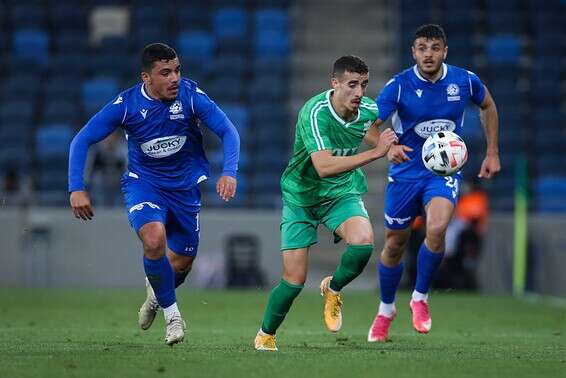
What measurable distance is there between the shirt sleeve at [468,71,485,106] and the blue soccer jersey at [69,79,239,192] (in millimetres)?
2338

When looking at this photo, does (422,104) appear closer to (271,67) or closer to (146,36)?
(271,67)

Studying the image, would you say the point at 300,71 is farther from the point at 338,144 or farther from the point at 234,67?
the point at 338,144

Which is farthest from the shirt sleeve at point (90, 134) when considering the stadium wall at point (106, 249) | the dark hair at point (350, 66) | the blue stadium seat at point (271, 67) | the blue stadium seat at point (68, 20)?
the blue stadium seat at point (68, 20)

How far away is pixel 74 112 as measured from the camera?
23047 millimetres

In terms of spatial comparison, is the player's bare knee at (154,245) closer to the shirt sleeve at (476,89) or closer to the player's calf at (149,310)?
the player's calf at (149,310)

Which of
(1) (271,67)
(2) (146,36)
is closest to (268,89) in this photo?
(1) (271,67)

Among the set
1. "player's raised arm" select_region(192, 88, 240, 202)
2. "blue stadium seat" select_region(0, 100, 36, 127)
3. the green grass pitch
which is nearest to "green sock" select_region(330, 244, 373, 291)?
the green grass pitch

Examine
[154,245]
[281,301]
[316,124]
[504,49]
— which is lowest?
[281,301]

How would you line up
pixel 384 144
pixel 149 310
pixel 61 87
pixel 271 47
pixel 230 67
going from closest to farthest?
pixel 384 144 → pixel 149 310 → pixel 61 87 → pixel 230 67 → pixel 271 47

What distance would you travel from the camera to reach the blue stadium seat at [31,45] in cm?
2447

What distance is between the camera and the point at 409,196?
10.6 m

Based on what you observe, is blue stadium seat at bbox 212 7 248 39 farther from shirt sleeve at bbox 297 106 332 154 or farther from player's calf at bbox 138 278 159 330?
shirt sleeve at bbox 297 106 332 154

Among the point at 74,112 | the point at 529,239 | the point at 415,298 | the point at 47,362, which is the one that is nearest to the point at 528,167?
the point at 529,239

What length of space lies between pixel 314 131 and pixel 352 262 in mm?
1034
